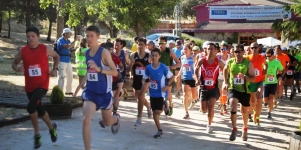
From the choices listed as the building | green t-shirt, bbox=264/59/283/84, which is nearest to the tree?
green t-shirt, bbox=264/59/283/84

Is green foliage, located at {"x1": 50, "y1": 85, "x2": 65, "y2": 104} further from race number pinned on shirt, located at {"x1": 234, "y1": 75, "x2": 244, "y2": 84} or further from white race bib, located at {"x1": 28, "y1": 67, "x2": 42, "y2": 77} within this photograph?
race number pinned on shirt, located at {"x1": 234, "y1": 75, "x2": 244, "y2": 84}

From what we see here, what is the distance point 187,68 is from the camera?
39.6 ft

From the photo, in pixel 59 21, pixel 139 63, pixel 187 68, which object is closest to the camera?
pixel 139 63

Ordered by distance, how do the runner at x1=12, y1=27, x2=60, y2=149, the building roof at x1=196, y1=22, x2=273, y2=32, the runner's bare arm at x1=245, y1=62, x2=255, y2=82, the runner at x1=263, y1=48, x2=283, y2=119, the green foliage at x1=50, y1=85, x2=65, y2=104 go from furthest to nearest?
the building roof at x1=196, y1=22, x2=273, y2=32, the runner at x1=263, y1=48, x2=283, y2=119, the green foliage at x1=50, y1=85, x2=65, y2=104, the runner's bare arm at x1=245, y1=62, x2=255, y2=82, the runner at x1=12, y1=27, x2=60, y2=149

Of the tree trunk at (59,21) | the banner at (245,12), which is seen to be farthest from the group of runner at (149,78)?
the banner at (245,12)

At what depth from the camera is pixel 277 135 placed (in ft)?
32.4

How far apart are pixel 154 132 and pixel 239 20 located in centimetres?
3945

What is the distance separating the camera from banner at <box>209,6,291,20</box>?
46.1m

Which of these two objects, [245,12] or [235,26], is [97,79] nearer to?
[235,26]

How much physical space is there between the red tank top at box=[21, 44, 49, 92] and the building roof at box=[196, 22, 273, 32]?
38543mm

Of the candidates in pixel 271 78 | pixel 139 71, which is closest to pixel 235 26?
pixel 271 78

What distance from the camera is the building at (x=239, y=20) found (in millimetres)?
45375

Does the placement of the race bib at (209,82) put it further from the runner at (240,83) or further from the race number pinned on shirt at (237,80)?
the race number pinned on shirt at (237,80)

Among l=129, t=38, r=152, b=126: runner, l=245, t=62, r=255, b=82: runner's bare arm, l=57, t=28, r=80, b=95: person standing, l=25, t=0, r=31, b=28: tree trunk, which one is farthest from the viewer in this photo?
l=25, t=0, r=31, b=28: tree trunk
